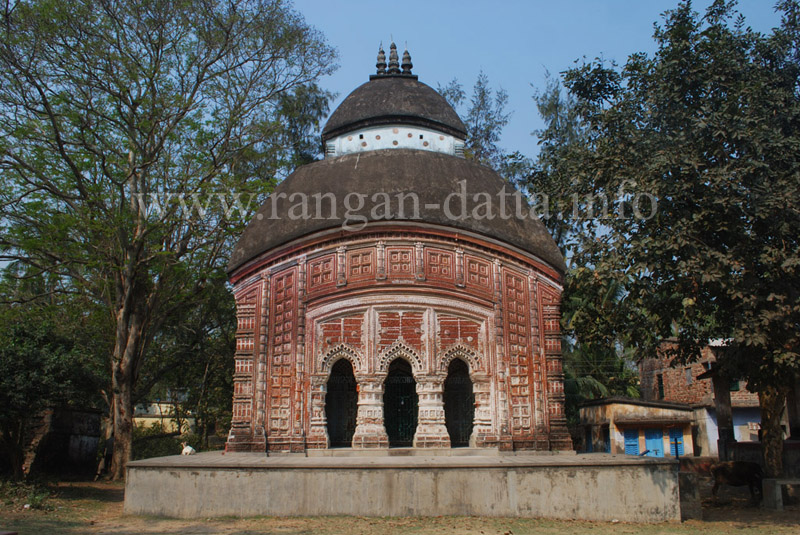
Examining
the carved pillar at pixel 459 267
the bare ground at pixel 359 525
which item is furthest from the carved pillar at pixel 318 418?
the carved pillar at pixel 459 267

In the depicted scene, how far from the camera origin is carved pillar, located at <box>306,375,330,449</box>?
42.3ft

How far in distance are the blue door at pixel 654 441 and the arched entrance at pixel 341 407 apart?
942 cm

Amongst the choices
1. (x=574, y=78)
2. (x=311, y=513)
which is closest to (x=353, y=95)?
(x=574, y=78)

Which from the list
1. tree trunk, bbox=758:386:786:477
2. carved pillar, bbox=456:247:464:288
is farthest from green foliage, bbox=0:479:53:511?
tree trunk, bbox=758:386:786:477

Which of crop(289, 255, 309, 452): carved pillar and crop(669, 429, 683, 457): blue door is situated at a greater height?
crop(289, 255, 309, 452): carved pillar

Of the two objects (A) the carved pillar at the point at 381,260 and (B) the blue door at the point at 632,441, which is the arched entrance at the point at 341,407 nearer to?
(A) the carved pillar at the point at 381,260

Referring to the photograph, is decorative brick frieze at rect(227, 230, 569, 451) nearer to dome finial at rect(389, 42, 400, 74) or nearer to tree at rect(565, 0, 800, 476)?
tree at rect(565, 0, 800, 476)

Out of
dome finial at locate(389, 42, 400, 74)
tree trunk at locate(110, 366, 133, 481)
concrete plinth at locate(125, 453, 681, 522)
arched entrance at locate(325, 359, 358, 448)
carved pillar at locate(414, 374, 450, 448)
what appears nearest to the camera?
concrete plinth at locate(125, 453, 681, 522)

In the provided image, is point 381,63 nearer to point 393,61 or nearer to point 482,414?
point 393,61

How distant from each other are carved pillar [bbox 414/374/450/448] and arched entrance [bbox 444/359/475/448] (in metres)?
2.43

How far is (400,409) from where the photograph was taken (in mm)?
15234

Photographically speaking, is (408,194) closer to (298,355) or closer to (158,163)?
(298,355)

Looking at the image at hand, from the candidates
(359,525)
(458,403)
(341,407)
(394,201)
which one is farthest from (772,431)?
(341,407)

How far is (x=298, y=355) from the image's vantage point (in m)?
13.2
